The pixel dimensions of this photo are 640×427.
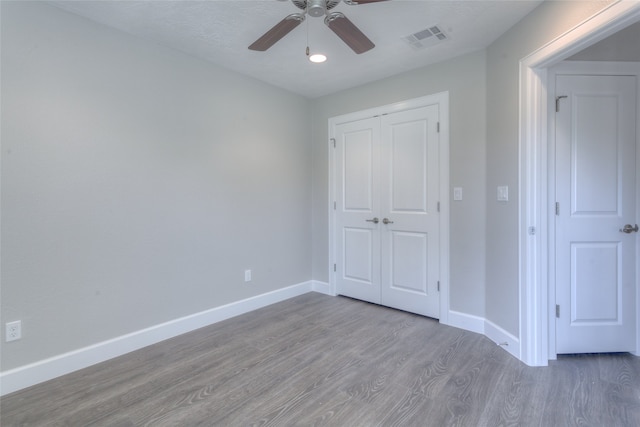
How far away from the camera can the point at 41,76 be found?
2094 millimetres

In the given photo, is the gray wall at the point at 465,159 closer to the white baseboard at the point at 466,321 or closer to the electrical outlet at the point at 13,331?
the white baseboard at the point at 466,321

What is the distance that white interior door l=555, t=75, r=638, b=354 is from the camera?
233 centimetres

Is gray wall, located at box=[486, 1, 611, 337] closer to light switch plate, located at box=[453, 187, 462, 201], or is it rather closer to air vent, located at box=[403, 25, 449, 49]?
light switch plate, located at box=[453, 187, 462, 201]

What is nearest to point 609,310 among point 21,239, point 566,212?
point 566,212

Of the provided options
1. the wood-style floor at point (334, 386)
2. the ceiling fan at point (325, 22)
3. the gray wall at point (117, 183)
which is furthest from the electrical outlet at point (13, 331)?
the ceiling fan at point (325, 22)

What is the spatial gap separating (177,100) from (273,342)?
2.33 meters

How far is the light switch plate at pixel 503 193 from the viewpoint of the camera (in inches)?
98.4

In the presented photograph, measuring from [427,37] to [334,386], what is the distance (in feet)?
9.10

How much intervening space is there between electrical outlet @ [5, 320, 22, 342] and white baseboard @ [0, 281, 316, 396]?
0.67ft

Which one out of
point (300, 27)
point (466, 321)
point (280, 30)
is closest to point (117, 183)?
point (280, 30)

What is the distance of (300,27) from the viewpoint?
2.41 metres

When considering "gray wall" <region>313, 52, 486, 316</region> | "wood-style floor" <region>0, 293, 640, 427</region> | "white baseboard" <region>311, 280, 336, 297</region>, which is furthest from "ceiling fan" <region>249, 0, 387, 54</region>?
"white baseboard" <region>311, 280, 336, 297</region>

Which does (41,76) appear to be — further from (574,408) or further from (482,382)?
(574,408)

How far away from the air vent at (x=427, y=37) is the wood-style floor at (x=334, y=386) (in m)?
2.57
